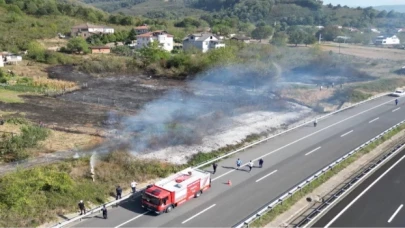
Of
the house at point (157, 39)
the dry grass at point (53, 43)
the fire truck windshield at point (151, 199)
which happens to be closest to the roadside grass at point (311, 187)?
the fire truck windshield at point (151, 199)

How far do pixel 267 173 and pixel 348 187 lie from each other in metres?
4.88

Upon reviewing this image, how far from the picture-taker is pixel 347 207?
19.8 m

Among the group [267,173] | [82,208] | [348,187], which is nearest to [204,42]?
[267,173]

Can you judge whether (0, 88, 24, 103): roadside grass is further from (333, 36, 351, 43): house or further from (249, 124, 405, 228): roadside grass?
(333, 36, 351, 43): house

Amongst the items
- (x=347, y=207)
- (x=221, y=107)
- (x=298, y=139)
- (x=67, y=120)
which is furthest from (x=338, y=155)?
(x=67, y=120)

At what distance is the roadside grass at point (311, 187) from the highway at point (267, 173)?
0.99 m

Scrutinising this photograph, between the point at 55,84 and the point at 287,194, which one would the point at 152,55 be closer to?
the point at 55,84

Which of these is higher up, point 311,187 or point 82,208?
point 82,208

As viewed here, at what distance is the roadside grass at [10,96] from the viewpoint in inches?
1604

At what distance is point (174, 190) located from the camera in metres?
18.7

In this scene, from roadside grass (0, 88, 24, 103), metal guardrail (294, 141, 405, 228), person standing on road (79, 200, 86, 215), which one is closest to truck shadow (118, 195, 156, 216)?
person standing on road (79, 200, 86, 215)

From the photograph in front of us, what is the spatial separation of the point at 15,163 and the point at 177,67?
40.9 metres

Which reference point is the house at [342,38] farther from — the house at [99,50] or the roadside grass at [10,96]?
the roadside grass at [10,96]

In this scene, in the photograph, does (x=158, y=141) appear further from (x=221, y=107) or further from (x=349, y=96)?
(x=349, y=96)
